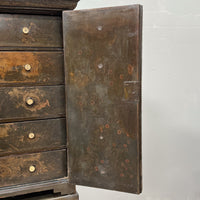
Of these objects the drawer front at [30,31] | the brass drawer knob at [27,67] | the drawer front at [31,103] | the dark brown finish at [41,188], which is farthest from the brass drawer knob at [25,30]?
the dark brown finish at [41,188]

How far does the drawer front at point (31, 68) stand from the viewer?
3.77 ft

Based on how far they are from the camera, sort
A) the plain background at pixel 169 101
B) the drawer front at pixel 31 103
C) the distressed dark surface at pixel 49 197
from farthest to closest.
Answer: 1. the plain background at pixel 169 101
2. the distressed dark surface at pixel 49 197
3. the drawer front at pixel 31 103

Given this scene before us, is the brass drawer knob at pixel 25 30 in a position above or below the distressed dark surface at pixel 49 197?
above

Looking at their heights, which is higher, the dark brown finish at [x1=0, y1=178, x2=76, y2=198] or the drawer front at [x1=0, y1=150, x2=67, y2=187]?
the drawer front at [x1=0, y1=150, x2=67, y2=187]

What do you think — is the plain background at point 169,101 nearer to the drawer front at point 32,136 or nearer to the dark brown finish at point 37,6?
the dark brown finish at point 37,6

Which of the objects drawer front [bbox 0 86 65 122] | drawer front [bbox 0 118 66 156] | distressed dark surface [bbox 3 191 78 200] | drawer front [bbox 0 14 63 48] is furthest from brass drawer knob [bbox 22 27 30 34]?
distressed dark surface [bbox 3 191 78 200]

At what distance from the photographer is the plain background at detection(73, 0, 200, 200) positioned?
193cm

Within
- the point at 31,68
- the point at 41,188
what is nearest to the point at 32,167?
the point at 41,188

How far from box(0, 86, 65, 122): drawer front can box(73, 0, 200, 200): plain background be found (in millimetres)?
917

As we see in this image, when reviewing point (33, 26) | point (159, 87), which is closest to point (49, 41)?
point (33, 26)

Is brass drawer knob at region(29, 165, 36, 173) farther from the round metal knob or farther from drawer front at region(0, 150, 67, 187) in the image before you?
the round metal knob

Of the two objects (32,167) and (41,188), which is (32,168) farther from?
(41,188)

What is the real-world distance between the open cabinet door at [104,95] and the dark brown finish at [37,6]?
0.05 meters

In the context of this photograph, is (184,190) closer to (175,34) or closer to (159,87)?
(159,87)
